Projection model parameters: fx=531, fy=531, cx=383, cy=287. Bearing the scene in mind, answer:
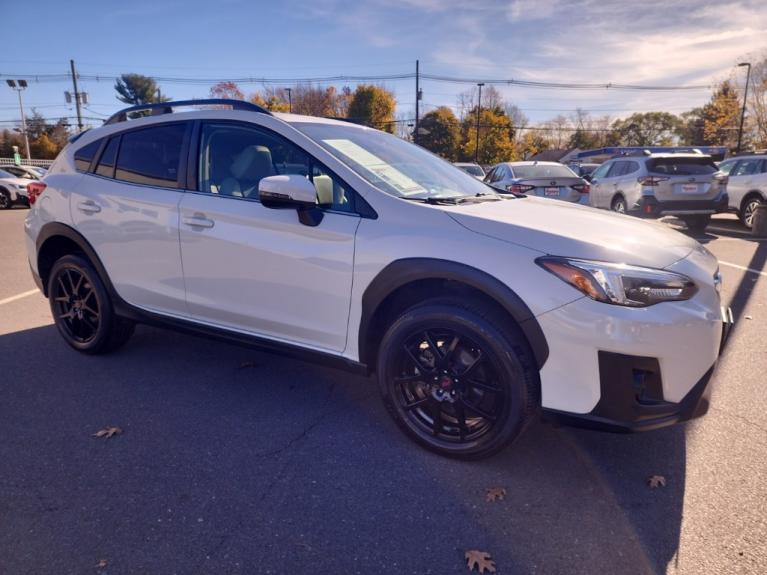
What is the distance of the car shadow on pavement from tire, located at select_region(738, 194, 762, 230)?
11.2 metres

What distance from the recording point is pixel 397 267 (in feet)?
8.81

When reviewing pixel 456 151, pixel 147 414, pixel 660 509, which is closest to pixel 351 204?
pixel 147 414

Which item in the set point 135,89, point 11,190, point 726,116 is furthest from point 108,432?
point 135,89

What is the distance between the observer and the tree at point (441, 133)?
176ft

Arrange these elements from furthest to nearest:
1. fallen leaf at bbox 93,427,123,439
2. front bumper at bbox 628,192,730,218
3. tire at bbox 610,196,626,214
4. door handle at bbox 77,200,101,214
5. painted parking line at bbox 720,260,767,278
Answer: tire at bbox 610,196,626,214 < front bumper at bbox 628,192,730,218 < painted parking line at bbox 720,260,767,278 < door handle at bbox 77,200,101,214 < fallen leaf at bbox 93,427,123,439

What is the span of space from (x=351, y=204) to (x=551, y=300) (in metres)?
1.18

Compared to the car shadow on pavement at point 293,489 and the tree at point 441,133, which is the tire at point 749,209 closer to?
the car shadow on pavement at point 293,489

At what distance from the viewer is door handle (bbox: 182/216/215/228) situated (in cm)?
327

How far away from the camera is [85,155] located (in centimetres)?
406

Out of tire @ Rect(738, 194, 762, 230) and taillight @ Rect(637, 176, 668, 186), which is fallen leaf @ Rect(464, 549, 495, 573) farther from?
tire @ Rect(738, 194, 762, 230)

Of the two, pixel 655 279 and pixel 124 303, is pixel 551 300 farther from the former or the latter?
pixel 124 303

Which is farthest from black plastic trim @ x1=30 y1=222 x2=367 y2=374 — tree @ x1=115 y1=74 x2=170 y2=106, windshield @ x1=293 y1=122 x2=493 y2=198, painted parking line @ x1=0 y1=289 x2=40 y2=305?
tree @ x1=115 y1=74 x2=170 y2=106

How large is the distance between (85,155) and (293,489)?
3107mm

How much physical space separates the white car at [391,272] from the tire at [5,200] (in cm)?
1766
